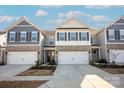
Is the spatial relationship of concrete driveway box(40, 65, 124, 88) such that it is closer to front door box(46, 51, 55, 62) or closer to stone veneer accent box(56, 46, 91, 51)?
stone veneer accent box(56, 46, 91, 51)

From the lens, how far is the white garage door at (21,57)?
21.6 meters

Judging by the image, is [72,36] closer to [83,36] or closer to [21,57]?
[83,36]

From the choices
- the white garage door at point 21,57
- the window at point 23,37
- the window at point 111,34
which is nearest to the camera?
the white garage door at point 21,57

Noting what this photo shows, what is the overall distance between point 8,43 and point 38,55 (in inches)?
175

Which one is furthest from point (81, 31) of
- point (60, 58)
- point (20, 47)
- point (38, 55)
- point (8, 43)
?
point (8, 43)

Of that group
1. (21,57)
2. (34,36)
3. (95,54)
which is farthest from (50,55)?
(95,54)

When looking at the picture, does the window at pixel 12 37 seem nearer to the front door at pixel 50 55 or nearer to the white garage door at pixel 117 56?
the front door at pixel 50 55

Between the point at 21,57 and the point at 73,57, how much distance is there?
713cm

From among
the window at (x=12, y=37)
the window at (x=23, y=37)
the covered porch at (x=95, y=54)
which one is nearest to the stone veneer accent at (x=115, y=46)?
the covered porch at (x=95, y=54)

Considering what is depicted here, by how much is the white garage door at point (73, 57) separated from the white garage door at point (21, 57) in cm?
368

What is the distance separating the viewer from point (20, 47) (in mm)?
21766

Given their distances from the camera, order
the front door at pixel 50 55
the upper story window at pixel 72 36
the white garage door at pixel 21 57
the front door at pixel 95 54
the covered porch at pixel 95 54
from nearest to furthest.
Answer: the white garage door at pixel 21 57
the upper story window at pixel 72 36
the covered porch at pixel 95 54
the front door at pixel 95 54
the front door at pixel 50 55

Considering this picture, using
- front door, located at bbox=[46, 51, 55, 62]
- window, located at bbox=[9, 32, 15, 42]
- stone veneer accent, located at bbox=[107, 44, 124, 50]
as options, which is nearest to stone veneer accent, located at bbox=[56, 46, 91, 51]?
stone veneer accent, located at bbox=[107, 44, 124, 50]
